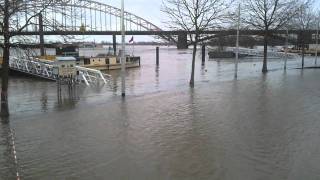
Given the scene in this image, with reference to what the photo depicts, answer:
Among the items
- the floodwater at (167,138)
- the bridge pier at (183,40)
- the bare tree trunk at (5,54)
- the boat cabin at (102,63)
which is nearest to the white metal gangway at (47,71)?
the bridge pier at (183,40)

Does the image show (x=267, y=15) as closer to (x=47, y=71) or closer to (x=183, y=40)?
(x=183, y=40)

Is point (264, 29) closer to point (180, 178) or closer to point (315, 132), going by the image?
point (315, 132)

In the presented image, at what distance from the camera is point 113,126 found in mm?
16031

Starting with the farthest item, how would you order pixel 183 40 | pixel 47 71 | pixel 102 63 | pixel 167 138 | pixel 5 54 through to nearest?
pixel 102 63 < pixel 183 40 < pixel 47 71 < pixel 5 54 < pixel 167 138

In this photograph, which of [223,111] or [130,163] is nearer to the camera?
[130,163]

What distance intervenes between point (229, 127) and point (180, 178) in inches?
226

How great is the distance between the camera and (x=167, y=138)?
13.7 metres

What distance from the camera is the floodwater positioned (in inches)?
414

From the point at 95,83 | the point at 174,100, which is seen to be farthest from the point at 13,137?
the point at 95,83

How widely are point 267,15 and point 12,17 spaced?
3085cm

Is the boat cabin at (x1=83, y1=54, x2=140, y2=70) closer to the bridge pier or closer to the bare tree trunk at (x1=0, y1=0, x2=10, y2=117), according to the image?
the bridge pier

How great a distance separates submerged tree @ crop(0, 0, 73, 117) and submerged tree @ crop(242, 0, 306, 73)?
28.4 m

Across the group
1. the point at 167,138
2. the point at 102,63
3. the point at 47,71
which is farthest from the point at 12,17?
the point at 102,63

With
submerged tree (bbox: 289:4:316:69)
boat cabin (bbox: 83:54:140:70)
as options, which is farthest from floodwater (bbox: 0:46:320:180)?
boat cabin (bbox: 83:54:140:70)
